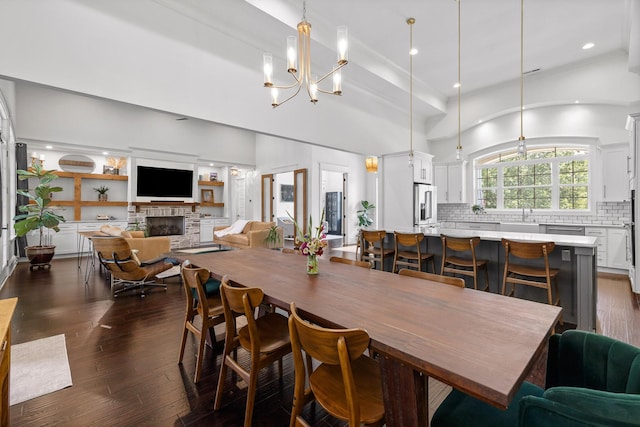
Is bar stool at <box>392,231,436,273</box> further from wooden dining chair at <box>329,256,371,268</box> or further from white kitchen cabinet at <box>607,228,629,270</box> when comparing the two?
white kitchen cabinet at <box>607,228,629,270</box>

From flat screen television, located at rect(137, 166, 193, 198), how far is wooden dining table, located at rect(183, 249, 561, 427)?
24.3 feet

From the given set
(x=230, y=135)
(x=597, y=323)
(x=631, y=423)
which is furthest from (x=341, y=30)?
(x=230, y=135)

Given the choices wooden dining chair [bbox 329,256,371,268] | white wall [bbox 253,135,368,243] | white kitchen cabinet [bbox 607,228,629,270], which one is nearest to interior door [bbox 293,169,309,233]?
white wall [bbox 253,135,368,243]

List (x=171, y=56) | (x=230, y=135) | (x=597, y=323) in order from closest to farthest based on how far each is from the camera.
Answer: (x=597, y=323)
(x=171, y=56)
(x=230, y=135)

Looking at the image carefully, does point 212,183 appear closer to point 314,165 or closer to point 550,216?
point 314,165

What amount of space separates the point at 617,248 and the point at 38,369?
8.01 m

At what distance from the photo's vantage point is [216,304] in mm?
2375

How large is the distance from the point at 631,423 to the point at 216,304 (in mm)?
2332

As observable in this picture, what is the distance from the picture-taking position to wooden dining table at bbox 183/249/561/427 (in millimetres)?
913

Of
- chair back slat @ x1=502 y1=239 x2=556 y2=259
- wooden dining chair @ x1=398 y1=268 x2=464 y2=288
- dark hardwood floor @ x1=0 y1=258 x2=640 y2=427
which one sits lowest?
dark hardwood floor @ x1=0 y1=258 x2=640 y2=427

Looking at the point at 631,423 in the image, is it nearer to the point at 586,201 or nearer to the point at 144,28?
the point at 144,28

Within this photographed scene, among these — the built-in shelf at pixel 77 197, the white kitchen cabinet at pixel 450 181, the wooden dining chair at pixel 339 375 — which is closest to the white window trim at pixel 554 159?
the white kitchen cabinet at pixel 450 181

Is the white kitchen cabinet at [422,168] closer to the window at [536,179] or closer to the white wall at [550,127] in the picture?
the white wall at [550,127]

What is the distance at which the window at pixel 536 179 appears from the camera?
609 centimetres
